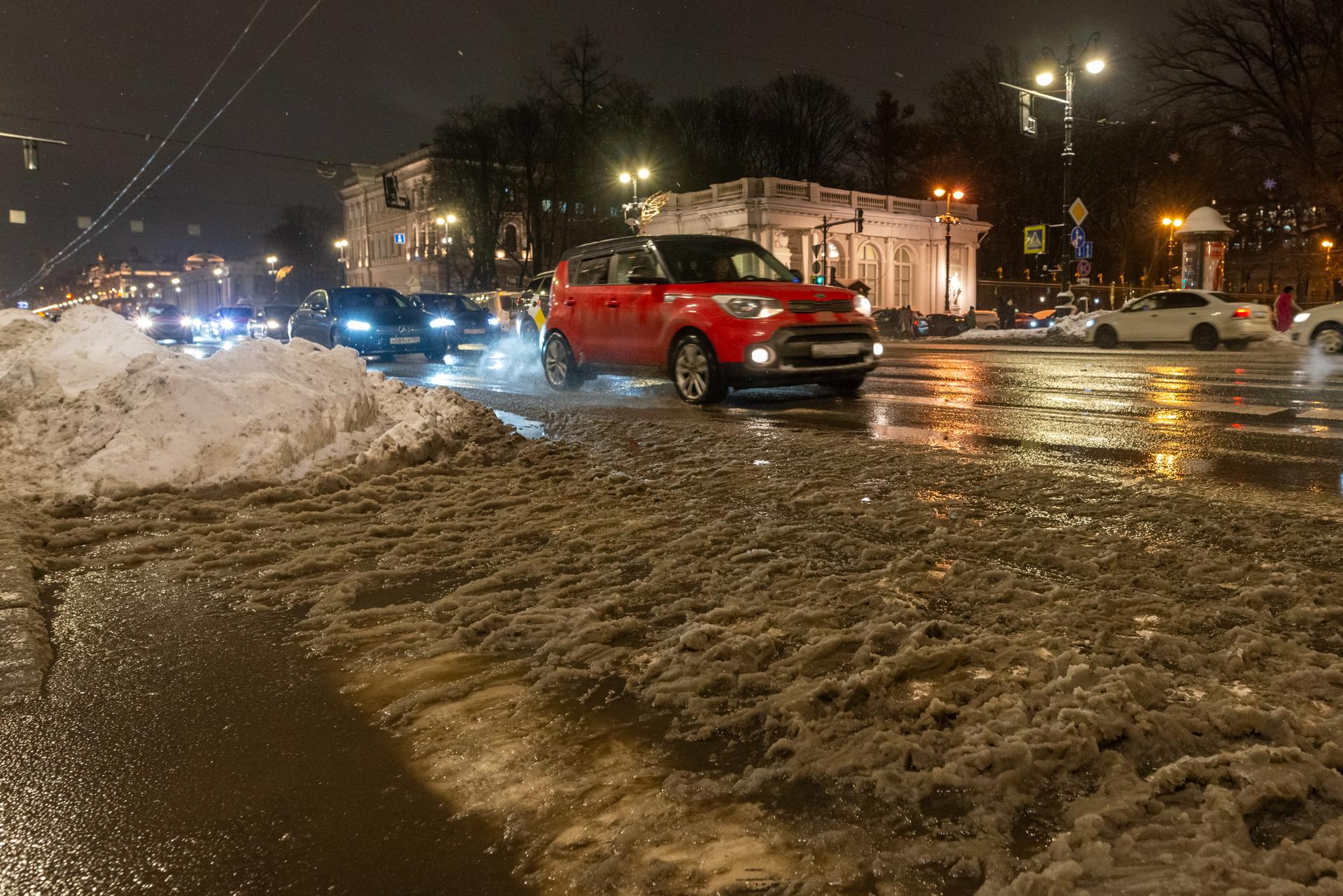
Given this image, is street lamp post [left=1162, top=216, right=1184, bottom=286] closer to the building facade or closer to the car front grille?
the building facade

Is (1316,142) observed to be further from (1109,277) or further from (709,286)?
(1109,277)

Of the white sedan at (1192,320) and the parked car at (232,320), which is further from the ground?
the parked car at (232,320)

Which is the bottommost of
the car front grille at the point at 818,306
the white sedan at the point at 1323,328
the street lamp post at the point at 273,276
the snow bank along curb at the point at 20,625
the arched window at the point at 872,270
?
the snow bank along curb at the point at 20,625

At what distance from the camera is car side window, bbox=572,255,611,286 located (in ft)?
37.4

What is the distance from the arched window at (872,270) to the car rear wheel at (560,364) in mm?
43461

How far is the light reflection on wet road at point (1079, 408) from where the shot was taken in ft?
20.9

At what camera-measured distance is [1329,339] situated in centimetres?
1809

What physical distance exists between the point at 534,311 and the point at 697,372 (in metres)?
8.91

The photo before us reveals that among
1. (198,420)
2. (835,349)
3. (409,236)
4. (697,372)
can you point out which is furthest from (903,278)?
(198,420)

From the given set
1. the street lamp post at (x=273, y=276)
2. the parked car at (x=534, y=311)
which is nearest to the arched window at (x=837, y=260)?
the parked car at (x=534, y=311)

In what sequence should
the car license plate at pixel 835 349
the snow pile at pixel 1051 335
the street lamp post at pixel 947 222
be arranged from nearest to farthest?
the car license plate at pixel 835 349, the snow pile at pixel 1051 335, the street lamp post at pixel 947 222

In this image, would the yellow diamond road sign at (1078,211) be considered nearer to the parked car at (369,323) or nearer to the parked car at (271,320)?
the parked car at (369,323)

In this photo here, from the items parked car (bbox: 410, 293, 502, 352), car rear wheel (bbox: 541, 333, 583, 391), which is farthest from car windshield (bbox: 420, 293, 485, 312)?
car rear wheel (bbox: 541, 333, 583, 391)

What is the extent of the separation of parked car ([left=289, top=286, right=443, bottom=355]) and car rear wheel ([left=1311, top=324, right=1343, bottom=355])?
55.9ft
